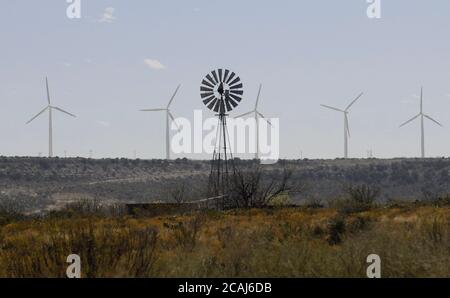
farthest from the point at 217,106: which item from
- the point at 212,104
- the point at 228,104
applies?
the point at 228,104

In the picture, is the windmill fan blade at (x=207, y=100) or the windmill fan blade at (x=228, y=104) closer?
the windmill fan blade at (x=228, y=104)

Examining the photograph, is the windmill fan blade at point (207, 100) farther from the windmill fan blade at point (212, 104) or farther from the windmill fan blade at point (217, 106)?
the windmill fan blade at point (217, 106)

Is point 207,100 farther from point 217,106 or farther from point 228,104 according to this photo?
point 228,104

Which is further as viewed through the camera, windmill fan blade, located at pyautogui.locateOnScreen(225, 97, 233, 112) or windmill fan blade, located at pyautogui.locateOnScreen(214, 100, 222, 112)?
windmill fan blade, located at pyautogui.locateOnScreen(214, 100, 222, 112)

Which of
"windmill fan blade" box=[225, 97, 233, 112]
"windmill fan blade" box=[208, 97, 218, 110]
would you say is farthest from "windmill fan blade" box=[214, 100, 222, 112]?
"windmill fan blade" box=[225, 97, 233, 112]

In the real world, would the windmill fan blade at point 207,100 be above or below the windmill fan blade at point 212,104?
above

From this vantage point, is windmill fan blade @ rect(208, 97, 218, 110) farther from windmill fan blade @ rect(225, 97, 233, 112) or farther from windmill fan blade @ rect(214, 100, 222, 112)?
windmill fan blade @ rect(225, 97, 233, 112)

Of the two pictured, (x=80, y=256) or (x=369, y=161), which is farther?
(x=369, y=161)

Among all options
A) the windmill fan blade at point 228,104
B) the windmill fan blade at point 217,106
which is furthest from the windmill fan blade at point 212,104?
the windmill fan blade at point 228,104
